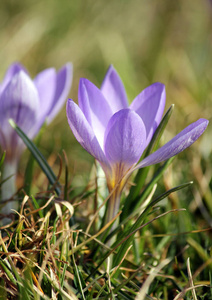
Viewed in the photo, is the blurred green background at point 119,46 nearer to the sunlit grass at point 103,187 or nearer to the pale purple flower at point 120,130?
the sunlit grass at point 103,187

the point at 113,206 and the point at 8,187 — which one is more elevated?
the point at 8,187

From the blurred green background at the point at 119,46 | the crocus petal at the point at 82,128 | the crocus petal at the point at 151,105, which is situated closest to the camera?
the crocus petal at the point at 82,128

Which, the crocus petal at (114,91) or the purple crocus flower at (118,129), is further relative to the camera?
the crocus petal at (114,91)

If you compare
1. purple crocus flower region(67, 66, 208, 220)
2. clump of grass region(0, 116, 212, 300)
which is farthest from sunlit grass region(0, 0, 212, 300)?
purple crocus flower region(67, 66, 208, 220)

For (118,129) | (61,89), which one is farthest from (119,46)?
(118,129)

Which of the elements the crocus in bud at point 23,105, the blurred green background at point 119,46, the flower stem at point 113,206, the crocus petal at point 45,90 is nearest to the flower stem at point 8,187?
the crocus in bud at point 23,105

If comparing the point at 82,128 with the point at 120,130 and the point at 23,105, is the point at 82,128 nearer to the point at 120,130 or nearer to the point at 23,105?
the point at 120,130

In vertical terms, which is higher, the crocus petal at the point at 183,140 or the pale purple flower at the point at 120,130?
the pale purple flower at the point at 120,130
